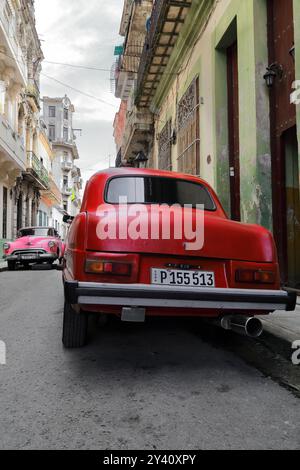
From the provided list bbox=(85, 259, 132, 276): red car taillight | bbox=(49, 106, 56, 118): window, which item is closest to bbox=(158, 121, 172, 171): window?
bbox=(85, 259, 132, 276): red car taillight

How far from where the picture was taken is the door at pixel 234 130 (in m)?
8.95

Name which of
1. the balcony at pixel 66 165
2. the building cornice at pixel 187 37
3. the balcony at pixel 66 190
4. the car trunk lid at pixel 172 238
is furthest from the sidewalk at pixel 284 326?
the balcony at pixel 66 190

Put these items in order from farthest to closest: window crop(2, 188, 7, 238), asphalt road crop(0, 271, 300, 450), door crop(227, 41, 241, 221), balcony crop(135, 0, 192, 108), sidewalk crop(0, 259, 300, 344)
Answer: window crop(2, 188, 7, 238) < balcony crop(135, 0, 192, 108) < door crop(227, 41, 241, 221) < sidewalk crop(0, 259, 300, 344) < asphalt road crop(0, 271, 300, 450)

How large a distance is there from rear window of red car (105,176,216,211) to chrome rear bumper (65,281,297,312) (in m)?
1.25

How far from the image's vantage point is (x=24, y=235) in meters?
15.3

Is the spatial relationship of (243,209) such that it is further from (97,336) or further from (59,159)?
(59,159)

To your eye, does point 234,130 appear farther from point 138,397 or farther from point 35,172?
point 35,172

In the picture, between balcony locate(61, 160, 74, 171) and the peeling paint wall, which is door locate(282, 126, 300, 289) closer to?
the peeling paint wall

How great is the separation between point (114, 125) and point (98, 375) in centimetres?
3885

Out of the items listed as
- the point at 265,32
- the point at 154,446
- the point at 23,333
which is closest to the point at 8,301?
the point at 23,333

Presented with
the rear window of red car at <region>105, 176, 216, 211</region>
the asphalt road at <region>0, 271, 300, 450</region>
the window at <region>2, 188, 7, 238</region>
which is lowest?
the asphalt road at <region>0, 271, 300, 450</region>

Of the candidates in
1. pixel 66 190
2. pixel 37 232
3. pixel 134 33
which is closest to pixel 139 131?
pixel 134 33

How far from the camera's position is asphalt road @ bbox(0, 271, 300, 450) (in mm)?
2021

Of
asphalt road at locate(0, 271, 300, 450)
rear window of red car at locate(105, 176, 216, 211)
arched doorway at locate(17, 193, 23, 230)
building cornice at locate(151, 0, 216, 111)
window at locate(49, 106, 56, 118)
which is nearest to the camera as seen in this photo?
asphalt road at locate(0, 271, 300, 450)
